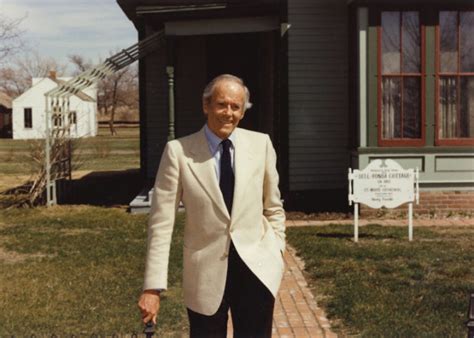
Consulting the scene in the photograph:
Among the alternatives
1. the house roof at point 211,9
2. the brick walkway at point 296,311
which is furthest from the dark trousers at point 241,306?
the house roof at point 211,9

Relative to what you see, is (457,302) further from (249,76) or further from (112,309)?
(249,76)

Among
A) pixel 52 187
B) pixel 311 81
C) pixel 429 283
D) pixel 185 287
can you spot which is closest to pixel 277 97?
pixel 311 81

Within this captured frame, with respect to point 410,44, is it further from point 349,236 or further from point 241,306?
point 241,306

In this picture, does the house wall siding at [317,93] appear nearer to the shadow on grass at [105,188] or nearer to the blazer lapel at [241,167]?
Result: the shadow on grass at [105,188]

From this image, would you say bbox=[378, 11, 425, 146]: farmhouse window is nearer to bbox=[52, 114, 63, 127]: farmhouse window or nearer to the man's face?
bbox=[52, 114, 63, 127]: farmhouse window

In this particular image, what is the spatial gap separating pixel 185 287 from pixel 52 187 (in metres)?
11.2

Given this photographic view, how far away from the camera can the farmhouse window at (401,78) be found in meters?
11.7

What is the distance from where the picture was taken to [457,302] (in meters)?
6.43

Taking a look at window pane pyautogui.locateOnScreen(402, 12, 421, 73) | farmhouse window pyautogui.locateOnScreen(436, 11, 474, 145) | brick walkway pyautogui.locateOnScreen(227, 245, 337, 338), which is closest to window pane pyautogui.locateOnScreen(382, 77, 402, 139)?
window pane pyautogui.locateOnScreen(402, 12, 421, 73)

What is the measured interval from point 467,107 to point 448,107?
333 mm

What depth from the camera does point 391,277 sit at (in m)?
7.46

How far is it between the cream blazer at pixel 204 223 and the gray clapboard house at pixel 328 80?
27.8ft

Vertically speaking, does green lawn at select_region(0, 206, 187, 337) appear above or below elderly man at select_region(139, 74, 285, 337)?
below

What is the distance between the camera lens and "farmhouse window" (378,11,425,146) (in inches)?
462
